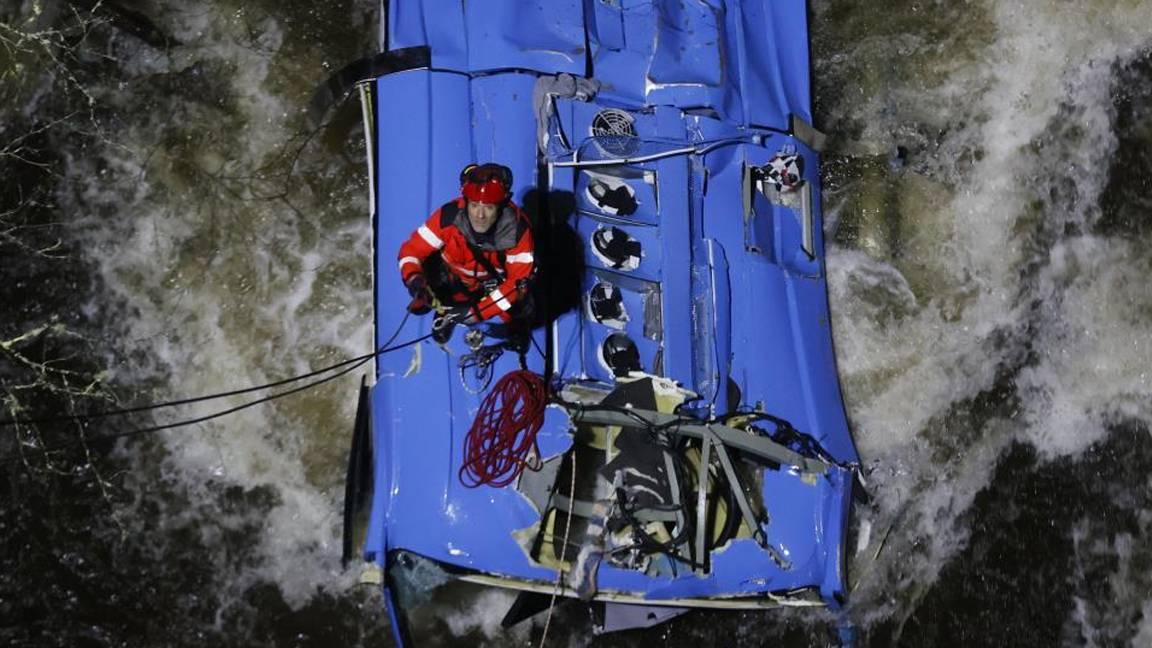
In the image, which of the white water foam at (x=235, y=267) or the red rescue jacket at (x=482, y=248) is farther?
the white water foam at (x=235, y=267)

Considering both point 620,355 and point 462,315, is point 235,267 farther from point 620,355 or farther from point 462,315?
point 620,355

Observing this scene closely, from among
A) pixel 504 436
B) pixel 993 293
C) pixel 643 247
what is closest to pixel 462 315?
pixel 504 436

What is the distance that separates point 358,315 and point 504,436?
1.67 metres

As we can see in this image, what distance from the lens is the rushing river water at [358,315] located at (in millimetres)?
5488

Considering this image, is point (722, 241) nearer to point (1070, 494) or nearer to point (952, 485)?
point (952, 485)

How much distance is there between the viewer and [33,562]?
5.46 m

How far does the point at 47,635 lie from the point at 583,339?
3.18 m

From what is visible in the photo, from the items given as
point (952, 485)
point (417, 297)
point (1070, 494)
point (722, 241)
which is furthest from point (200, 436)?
point (1070, 494)

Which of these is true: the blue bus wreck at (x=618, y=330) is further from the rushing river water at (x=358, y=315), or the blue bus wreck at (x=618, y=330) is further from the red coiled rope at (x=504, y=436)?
the rushing river water at (x=358, y=315)

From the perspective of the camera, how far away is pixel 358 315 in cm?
563

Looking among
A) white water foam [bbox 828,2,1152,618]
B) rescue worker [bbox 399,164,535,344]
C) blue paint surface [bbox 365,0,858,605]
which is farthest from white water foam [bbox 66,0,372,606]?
white water foam [bbox 828,2,1152,618]

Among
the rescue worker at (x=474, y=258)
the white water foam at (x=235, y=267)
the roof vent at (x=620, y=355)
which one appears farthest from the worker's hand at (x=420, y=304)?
the white water foam at (x=235, y=267)

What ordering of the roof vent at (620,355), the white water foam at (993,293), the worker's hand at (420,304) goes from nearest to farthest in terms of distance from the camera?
the worker's hand at (420,304) → the roof vent at (620,355) → the white water foam at (993,293)

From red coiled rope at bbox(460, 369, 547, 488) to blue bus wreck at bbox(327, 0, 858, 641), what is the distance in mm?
37
